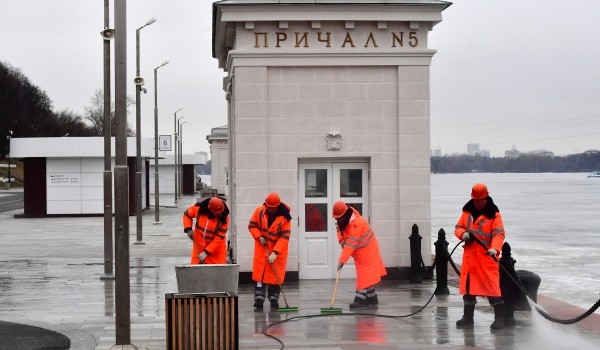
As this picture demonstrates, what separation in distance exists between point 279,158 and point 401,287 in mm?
3306

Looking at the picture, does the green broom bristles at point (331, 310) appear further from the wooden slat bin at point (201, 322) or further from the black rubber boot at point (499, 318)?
the wooden slat bin at point (201, 322)

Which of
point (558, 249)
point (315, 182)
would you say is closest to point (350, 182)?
point (315, 182)

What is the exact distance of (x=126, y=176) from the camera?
10.7m

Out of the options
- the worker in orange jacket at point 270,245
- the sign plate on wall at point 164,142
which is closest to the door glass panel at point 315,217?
the worker in orange jacket at point 270,245

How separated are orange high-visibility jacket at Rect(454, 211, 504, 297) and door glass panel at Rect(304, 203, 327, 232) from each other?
18.9 ft

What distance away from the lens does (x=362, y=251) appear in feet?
47.1

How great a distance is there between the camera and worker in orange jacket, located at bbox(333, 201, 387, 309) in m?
14.2

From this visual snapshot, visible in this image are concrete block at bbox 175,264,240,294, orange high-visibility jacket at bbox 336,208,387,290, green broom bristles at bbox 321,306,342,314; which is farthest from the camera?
orange high-visibility jacket at bbox 336,208,387,290

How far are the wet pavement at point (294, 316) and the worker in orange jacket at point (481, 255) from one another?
0.33 meters

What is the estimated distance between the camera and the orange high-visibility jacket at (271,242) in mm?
13969

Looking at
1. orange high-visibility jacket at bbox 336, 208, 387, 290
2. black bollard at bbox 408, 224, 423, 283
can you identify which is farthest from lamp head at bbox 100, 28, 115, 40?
black bollard at bbox 408, 224, 423, 283

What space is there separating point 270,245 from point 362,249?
4.66 feet

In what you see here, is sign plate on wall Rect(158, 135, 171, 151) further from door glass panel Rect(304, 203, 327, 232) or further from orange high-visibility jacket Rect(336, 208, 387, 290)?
orange high-visibility jacket Rect(336, 208, 387, 290)

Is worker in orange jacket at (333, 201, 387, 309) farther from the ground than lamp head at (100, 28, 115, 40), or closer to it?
closer to it
